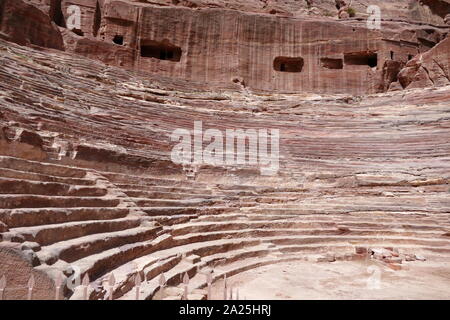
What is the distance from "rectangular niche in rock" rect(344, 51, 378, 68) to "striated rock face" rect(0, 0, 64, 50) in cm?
1428

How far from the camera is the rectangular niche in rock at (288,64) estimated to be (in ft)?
63.5

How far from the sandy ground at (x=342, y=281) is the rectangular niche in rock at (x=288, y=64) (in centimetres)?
1484

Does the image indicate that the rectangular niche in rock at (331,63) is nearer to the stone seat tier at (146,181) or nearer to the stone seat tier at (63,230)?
the stone seat tier at (146,181)

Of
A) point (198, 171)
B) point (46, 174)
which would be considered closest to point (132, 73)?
point (198, 171)

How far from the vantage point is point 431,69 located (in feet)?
54.3

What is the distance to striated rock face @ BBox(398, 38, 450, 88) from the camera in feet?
53.1

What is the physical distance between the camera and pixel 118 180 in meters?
6.46

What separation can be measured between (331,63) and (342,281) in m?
16.4

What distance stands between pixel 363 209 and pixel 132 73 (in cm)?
1091

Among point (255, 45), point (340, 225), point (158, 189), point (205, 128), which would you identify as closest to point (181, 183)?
point (158, 189)

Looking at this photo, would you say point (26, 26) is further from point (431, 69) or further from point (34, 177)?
point (431, 69)

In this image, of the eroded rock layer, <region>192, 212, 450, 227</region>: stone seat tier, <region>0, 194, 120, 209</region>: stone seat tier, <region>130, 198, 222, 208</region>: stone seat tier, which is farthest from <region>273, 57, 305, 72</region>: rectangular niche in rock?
<region>0, 194, 120, 209</region>: stone seat tier

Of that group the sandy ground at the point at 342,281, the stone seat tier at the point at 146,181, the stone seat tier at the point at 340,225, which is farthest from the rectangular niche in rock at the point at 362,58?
the sandy ground at the point at 342,281

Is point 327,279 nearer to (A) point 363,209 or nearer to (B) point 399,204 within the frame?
(A) point 363,209
